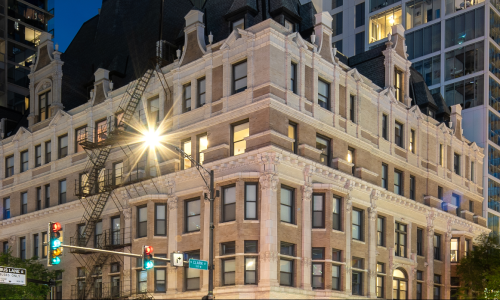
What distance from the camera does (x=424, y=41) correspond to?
82500 millimetres

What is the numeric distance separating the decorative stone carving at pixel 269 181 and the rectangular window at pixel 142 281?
11384 mm

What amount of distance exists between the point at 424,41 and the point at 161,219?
4758 centimetres

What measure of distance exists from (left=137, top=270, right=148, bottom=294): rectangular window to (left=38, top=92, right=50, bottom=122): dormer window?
18.3 metres

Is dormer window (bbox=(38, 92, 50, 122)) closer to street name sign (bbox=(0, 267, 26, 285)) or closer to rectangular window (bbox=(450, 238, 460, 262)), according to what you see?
street name sign (bbox=(0, 267, 26, 285))

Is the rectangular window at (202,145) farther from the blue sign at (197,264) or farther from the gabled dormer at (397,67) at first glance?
the gabled dormer at (397,67)

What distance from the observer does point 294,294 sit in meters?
40.9

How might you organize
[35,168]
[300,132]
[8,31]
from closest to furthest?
[300,132], [35,168], [8,31]

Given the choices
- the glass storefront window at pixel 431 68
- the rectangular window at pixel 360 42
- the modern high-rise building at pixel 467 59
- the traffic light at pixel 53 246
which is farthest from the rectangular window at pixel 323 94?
the rectangular window at pixel 360 42

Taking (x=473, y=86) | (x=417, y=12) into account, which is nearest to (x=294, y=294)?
(x=473, y=86)

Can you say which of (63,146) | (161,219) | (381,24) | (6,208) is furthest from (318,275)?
(381,24)

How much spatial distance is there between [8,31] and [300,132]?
62938 millimetres

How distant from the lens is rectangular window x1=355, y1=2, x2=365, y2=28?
94.4 meters

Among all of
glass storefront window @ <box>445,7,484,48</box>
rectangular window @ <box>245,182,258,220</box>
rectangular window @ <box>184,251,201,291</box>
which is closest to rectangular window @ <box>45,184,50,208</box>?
rectangular window @ <box>184,251,201,291</box>

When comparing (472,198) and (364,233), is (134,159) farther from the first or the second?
(472,198)
